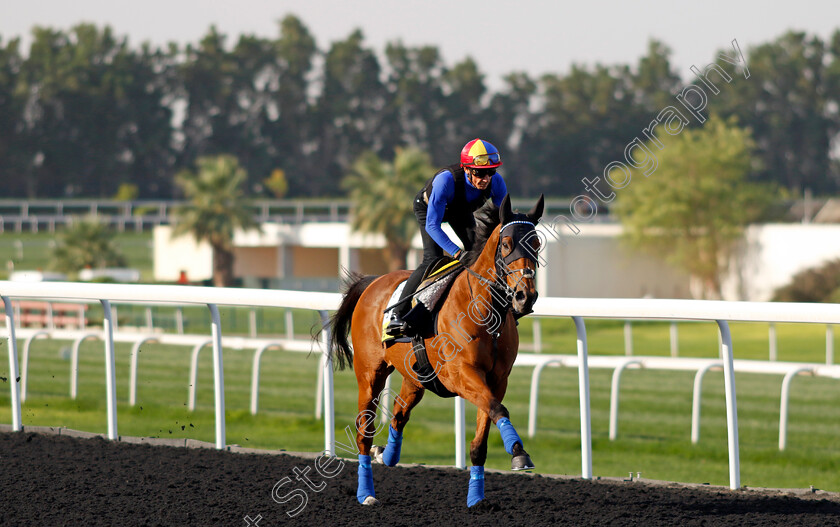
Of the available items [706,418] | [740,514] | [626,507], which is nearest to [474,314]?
[626,507]

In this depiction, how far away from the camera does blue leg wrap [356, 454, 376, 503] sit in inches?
178

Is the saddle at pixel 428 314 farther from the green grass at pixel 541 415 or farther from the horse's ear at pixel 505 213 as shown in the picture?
the green grass at pixel 541 415

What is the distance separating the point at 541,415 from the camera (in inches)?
402

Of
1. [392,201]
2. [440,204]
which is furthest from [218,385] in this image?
[392,201]

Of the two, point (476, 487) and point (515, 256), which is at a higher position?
point (515, 256)

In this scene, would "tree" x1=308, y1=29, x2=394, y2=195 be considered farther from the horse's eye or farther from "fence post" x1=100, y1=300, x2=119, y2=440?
the horse's eye

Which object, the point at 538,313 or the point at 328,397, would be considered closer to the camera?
the point at 538,313

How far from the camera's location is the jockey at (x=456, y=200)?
435 centimetres

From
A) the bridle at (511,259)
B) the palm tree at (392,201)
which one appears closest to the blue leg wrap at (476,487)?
the bridle at (511,259)

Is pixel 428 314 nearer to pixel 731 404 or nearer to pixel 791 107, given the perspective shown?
pixel 731 404

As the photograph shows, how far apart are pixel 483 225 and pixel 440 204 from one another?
242 millimetres

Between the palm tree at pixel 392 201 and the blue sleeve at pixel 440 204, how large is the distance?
32872mm

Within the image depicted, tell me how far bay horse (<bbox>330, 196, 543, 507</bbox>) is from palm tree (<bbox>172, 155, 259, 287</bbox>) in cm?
3464

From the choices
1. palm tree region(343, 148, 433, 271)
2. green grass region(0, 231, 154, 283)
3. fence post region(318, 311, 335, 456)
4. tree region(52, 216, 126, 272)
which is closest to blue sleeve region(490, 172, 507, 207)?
fence post region(318, 311, 335, 456)
